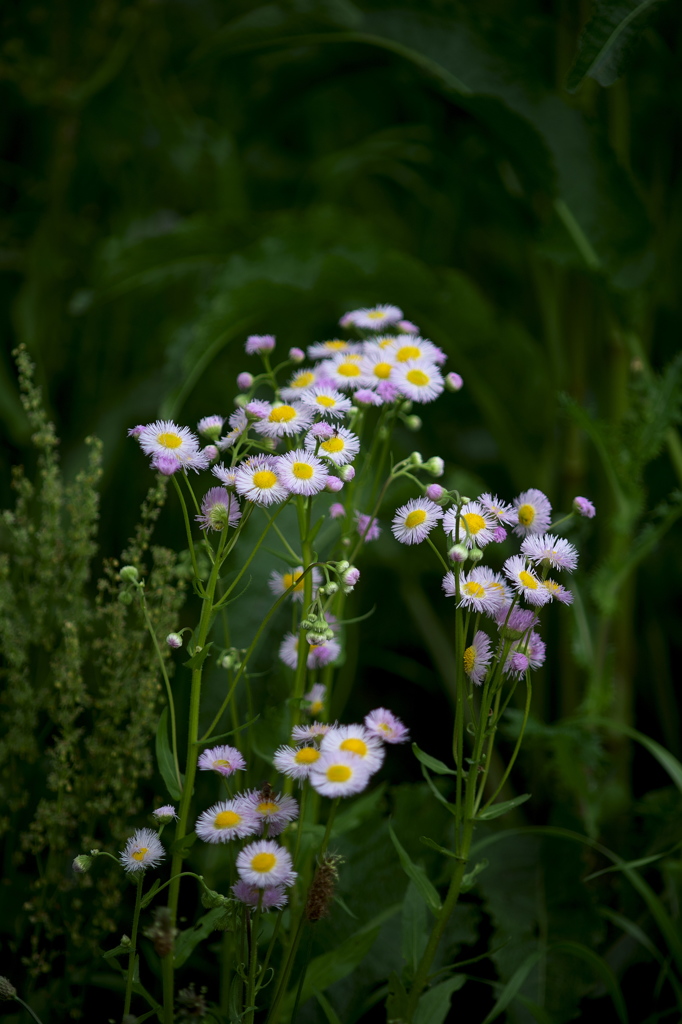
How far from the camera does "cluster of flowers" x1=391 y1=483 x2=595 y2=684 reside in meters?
0.39

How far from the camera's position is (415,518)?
41cm

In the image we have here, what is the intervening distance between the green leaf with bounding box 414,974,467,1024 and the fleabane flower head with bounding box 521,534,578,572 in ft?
0.83

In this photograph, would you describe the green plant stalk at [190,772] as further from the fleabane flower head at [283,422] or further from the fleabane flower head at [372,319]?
the fleabane flower head at [372,319]

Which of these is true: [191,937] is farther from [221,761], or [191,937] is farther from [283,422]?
[283,422]

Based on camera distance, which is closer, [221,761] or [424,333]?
[221,761]

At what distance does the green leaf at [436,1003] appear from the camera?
440 mm

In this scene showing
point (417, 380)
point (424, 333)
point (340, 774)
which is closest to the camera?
point (340, 774)

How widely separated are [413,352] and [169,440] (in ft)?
0.59

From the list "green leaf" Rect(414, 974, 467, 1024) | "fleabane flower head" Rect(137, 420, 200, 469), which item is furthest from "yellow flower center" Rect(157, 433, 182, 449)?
"green leaf" Rect(414, 974, 467, 1024)

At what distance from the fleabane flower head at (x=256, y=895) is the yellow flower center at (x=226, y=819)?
0.03 m

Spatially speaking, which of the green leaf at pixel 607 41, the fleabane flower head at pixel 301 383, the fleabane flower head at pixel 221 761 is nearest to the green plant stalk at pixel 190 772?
the fleabane flower head at pixel 221 761

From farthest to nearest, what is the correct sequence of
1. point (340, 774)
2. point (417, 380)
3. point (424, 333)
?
point (424, 333)
point (417, 380)
point (340, 774)

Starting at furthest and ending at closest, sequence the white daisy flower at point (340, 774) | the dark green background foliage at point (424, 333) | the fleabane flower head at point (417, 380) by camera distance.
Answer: the dark green background foliage at point (424, 333) < the fleabane flower head at point (417, 380) < the white daisy flower at point (340, 774)

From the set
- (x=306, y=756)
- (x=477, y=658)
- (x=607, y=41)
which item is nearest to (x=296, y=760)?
(x=306, y=756)
